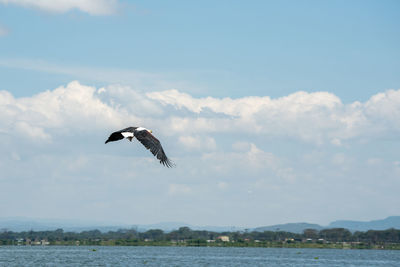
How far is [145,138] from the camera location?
1358 inches

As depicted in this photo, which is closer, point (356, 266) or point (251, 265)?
point (251, 265)

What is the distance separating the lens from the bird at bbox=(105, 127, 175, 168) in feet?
108

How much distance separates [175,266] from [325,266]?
29.5 m

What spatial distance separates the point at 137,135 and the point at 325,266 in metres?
90.7

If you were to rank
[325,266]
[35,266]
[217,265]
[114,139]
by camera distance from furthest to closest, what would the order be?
[325,266] → [217,265] → [35,266] → [114,139]

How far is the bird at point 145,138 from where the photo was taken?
33.0 metres

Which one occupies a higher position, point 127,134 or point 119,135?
point 127,134

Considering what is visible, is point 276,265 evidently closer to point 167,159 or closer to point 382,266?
point 382,266

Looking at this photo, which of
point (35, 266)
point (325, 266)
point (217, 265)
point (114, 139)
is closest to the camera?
point (114, 139)

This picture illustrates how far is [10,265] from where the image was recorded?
3981 inches

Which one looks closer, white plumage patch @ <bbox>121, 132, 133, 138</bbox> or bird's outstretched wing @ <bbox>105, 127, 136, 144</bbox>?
bird's outstretched wing @ <bbox>105, 127, 136, 144</bbox>

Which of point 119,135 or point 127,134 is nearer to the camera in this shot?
point 119,135

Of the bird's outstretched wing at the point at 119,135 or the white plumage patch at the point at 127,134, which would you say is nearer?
the bird's outstretched wing at the point at 119,135

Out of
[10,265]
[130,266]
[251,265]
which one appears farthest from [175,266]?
[10,265]
